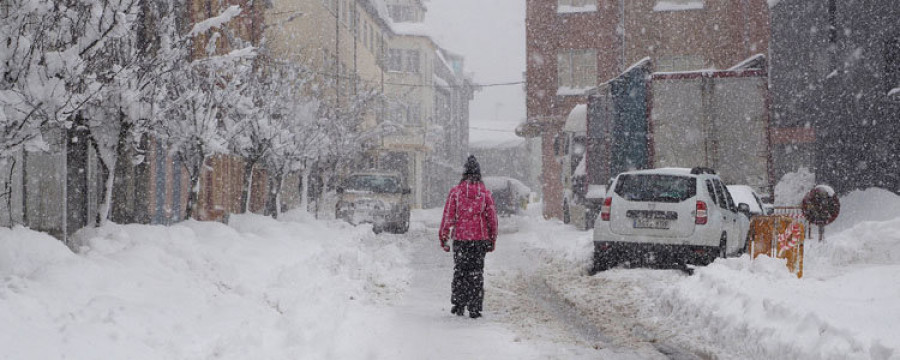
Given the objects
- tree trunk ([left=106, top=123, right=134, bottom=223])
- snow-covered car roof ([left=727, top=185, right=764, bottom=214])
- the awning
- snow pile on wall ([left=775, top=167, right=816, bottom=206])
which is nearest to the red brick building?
the awning

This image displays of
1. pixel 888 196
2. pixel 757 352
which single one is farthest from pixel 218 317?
pixel 888 196

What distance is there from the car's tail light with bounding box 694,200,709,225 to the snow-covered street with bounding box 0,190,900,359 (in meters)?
0.82

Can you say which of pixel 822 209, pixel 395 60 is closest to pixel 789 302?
pixel 822 209

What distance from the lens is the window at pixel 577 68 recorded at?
35594 millimetres

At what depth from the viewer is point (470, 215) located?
9.09 metres

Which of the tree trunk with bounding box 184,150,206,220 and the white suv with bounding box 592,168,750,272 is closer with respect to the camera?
the white suv with bounding box 592,168,750,272

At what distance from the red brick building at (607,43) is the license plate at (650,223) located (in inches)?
725

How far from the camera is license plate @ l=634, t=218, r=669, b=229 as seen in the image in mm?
12076

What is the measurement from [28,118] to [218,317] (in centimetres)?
227

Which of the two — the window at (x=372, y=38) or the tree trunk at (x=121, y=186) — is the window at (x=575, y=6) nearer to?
the window at (x=372, y=38)

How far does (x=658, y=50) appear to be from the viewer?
33.4 metres

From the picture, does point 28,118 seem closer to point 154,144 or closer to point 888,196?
point 154,144

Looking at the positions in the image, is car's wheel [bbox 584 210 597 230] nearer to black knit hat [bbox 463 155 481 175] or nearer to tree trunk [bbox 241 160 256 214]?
tree trunk [bbox 241 160 256 214]

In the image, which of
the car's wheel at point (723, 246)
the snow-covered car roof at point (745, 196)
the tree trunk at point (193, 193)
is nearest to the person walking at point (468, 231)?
the car's wheel at point (723, 246)
